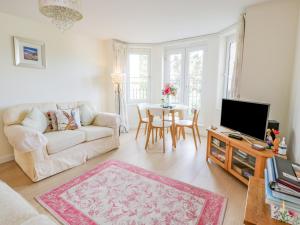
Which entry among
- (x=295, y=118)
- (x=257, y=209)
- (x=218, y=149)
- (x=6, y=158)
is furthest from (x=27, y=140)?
(x=295, y=118)

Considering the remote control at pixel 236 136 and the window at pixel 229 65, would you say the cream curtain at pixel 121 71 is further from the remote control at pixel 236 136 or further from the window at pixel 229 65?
the remote control at pixel 236 136

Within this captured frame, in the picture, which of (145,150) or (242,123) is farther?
(145,150)

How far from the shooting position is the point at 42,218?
2.97ft

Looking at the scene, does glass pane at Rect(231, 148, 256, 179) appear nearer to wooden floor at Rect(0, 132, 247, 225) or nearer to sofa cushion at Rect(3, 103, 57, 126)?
wooden floor at Rect(0, 132, 247, 225)

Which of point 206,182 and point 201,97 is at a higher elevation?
point 201,97

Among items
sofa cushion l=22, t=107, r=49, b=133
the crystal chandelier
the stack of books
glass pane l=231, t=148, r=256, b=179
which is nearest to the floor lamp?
sofa cushion l=22, t=107, r=49, b=133

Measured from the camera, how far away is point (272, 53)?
2.34 meters

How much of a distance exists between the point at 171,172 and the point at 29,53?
3.10 metres

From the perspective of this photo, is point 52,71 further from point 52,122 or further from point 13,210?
point 13,210

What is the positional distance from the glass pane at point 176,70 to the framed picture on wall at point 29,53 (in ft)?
9.76

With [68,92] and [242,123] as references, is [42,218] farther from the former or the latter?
[68,92]

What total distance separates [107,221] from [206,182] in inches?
51.1

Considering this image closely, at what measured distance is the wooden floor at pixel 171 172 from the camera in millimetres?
1898

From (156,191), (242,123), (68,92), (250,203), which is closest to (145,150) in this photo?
(156,191)
